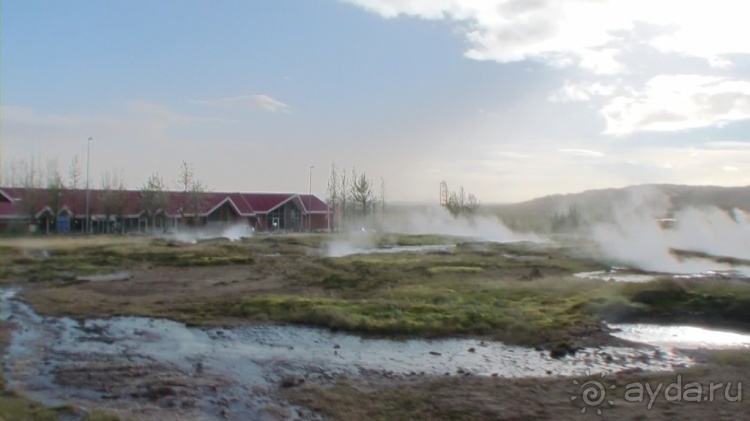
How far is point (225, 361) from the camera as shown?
13.7 meters

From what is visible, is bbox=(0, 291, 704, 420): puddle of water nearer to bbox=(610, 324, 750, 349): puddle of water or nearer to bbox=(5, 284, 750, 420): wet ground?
bbox=(5, 284, 750, 420): wet ground

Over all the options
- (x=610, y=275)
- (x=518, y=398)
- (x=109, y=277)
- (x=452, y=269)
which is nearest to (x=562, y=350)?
(x=518, y=398)

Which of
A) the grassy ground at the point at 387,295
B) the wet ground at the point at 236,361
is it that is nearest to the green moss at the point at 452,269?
the grassy ground at the point at 387,295

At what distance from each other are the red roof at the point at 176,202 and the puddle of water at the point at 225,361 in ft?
161

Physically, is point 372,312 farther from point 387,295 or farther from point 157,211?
point 157,211

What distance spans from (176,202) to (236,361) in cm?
6726

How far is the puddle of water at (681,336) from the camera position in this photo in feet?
49.2

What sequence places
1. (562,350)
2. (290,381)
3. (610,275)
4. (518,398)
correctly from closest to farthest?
(518,398)
(290,381)
(562,350)
(610,275)

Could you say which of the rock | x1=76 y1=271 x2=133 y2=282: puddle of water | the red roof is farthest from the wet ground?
the red roof

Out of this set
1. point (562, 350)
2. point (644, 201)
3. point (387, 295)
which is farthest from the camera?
point (644, 201)

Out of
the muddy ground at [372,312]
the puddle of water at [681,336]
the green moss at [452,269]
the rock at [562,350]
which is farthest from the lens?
the green moss at [452,269]

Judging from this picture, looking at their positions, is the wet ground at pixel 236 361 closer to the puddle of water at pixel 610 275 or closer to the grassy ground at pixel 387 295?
the grassy ground at pixel 387 295

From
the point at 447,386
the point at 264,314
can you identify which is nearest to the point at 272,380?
the point at 447,386

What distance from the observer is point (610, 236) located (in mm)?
49062
